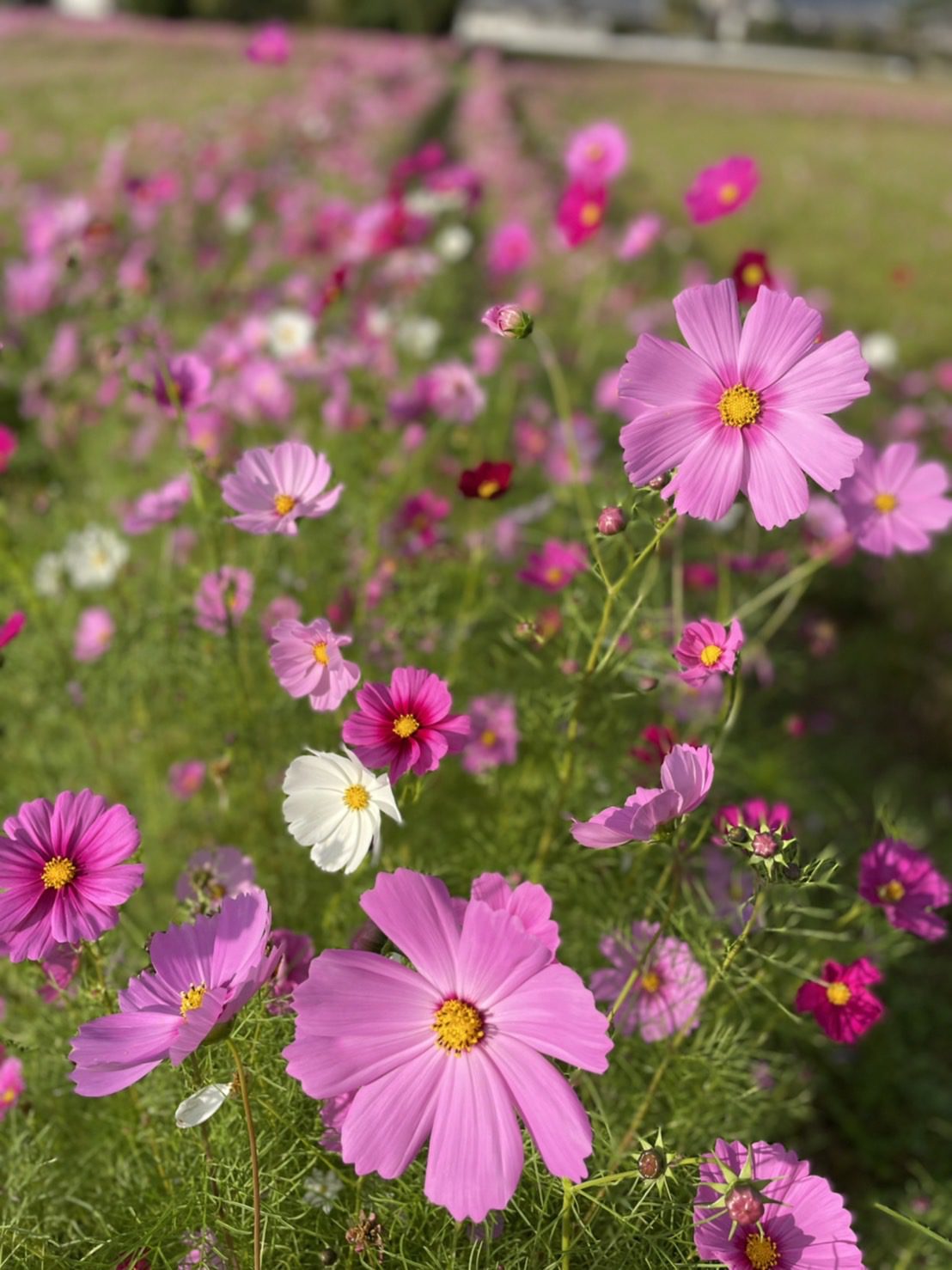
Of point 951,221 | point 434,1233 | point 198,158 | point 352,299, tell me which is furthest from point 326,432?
point 951,221

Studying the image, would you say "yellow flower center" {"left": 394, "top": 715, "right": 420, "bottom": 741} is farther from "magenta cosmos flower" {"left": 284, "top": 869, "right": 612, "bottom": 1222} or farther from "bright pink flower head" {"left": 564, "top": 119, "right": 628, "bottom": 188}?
"bright pink flower head" {"left": 564, "top": 119, "right": 628, "bottom": 188}

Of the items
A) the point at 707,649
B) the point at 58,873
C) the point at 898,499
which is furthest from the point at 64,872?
the point at 898,499

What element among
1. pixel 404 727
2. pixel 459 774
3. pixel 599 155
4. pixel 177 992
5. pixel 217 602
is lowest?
pixel 459 774

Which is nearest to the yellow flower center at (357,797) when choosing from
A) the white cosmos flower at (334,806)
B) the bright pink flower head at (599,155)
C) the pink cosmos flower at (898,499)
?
the white cosmos flower at (334,806)

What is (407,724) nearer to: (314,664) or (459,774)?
(314,664)

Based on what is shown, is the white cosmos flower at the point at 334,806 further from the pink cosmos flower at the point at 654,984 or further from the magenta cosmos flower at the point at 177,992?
the pink cosmos flower at the point at 654,984

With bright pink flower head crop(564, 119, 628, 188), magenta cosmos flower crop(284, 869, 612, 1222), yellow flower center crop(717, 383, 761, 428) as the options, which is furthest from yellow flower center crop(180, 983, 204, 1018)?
bright pink flower head crop(564, 119, 628, 188)
